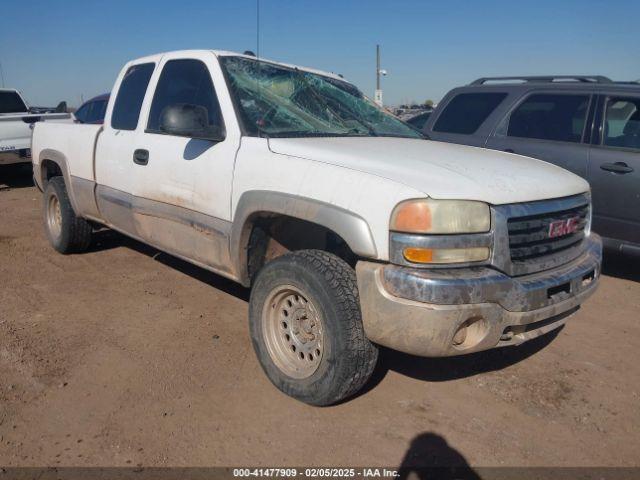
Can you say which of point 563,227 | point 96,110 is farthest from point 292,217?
point 96,110

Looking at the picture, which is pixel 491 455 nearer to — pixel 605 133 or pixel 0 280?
pixel 605 133

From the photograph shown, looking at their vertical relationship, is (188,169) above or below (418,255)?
above

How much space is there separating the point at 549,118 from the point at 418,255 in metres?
3.86

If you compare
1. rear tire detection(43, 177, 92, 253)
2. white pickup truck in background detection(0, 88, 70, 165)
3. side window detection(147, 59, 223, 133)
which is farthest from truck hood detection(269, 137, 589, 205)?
white pickup truck in background detection(0, 88, 70, 165)

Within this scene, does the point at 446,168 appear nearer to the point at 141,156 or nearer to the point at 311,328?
the point at 311,328

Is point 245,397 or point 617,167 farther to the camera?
point 617,167

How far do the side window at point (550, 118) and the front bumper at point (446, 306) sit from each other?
3202 mm

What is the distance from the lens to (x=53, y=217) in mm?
5867

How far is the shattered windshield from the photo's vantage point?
136 inches

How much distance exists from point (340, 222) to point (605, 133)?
149 inches

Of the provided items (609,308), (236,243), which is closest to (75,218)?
(236,243)

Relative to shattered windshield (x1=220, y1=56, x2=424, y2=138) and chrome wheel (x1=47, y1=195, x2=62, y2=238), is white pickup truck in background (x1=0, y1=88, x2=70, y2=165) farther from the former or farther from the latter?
shattered windshield (x1=220, y1=56, x2=424, y2=138)

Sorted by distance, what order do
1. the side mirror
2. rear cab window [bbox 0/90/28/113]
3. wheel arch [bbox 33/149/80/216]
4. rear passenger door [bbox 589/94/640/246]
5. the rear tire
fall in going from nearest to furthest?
the side mirror → rear passenger door [bbox 589/94/640/246] → wheel arch [bbox 33/149/80/216] → the rear tire → rear cab window [bbox 0/90/28/113]

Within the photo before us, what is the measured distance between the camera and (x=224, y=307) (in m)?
4.41
